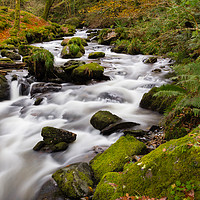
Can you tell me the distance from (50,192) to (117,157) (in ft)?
4.23

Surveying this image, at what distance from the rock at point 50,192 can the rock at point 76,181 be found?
0.40ft

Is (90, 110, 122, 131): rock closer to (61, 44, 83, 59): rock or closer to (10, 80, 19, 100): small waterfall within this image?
(10, 80, 19, 100): small waterfall

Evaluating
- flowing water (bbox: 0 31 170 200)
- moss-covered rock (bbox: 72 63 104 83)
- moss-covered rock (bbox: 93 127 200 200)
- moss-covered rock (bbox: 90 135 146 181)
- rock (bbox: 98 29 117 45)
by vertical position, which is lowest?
flowing water (bbox: 0 31 170 200)

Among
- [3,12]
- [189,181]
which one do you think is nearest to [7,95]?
[189,181]

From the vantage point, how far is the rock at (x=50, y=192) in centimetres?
296

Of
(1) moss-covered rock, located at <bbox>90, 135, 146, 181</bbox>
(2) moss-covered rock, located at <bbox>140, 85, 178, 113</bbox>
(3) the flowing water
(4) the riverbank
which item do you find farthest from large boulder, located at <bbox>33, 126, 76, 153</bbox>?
(2) moss-covered rock, located at <bbox>140, 85, 178, 113</bbox>

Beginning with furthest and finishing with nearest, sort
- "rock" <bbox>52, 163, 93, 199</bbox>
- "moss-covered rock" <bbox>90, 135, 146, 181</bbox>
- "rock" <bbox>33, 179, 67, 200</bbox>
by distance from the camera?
"moss-covered rock" <bbox>90, 135, 146, 181</bbox> → "rock" <bbox>33, 179, 67, 200</bbox> → "rock" <bbox>52, 163, 93, 199</bbox>

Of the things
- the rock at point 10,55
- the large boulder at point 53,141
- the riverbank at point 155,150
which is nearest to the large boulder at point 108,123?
the riverbank at point 155,150

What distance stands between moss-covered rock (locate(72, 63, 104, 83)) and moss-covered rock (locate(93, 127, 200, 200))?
675 cm

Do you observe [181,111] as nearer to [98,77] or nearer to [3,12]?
[98,77]

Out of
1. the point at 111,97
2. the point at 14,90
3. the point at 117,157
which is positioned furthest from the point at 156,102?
the point at 14,90

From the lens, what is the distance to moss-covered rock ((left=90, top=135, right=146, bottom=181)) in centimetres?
310

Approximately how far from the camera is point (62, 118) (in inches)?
246

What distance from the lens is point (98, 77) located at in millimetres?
8906
